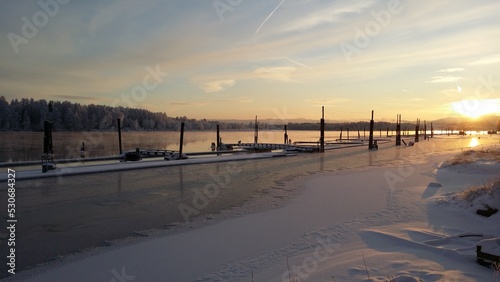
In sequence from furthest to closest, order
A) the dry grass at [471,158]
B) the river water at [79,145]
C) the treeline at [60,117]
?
the treeline at [60,117], the river water at [79,145], the dry grass at [471,158]

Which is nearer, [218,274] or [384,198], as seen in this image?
[218,274]

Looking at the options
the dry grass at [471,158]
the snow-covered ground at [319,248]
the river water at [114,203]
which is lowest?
the river water at [114,203]

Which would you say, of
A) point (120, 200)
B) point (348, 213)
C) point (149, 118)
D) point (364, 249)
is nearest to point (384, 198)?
point (348, 213)

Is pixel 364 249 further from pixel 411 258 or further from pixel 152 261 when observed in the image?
pixel 152 261

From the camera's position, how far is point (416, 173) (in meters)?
17.6

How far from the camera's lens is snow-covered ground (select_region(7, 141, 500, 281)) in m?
5.23

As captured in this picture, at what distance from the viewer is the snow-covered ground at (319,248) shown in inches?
206

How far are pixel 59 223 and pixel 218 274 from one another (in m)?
5.27

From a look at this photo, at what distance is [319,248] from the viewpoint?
21.1 ft

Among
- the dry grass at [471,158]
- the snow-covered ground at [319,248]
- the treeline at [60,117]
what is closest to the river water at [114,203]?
the snow-covered ground at [319,248]

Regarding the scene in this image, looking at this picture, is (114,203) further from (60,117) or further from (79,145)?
(60,117)

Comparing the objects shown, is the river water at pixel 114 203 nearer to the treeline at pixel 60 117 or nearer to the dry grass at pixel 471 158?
the dry grass at pixel 471 158

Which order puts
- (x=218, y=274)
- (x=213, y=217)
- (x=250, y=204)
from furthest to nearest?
(x=250, y=204), (x=213, y=217), (x=218, y=274)

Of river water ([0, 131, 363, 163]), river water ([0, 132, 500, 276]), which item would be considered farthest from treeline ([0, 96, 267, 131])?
river water ([0, 132, 500, 276])
